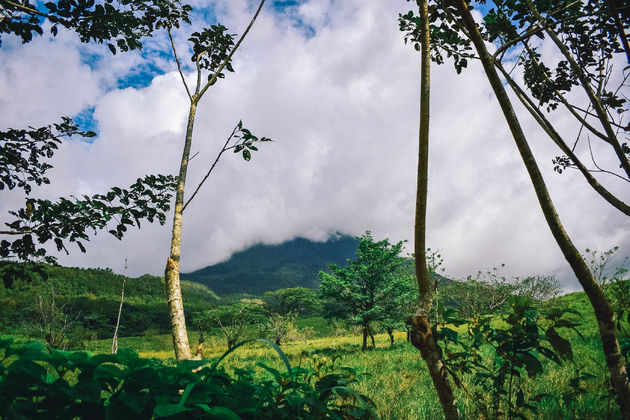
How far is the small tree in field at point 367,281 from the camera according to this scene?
2270 centimetres

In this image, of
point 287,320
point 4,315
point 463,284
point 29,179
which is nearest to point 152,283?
point 4,315

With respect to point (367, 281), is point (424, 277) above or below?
above

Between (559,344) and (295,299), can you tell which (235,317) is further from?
(559,344)

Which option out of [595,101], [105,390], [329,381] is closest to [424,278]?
[329,381]

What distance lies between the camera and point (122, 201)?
3328mm

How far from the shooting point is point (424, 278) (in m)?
1.64

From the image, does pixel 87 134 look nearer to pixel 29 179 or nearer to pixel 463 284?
pixel 29 179

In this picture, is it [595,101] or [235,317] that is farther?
[235,317]

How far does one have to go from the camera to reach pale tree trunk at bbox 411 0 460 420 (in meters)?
1.47

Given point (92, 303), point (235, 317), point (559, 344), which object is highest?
point (559, 344)

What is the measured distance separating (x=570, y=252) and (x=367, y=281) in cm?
2254

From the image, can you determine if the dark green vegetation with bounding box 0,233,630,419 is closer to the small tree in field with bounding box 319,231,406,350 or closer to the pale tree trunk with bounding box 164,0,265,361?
the pale tree trunk with bounding box 164,0,265,361

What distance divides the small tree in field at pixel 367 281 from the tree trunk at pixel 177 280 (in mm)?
20090

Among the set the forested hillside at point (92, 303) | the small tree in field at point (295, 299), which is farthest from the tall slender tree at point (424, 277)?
the forested hillside at point (92, 303)
